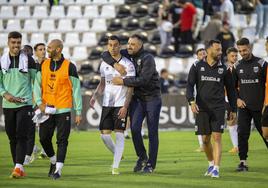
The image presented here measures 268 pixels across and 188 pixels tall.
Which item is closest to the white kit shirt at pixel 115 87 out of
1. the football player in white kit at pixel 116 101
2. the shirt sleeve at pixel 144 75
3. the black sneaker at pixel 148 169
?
the football player in white kit at pixel 116 101

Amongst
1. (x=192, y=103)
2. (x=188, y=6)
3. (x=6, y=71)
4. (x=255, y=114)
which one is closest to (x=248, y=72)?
(x=255, y=114)

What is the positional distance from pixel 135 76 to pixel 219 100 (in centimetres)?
151

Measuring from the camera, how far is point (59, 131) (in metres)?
14.0

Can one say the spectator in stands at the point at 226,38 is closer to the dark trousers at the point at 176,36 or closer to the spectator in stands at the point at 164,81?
the spectator in stands at the point at 164,81

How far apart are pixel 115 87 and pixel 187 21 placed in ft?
53.6

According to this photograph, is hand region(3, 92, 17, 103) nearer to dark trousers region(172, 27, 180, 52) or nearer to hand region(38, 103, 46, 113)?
hand region(38, 103, 46, 113)

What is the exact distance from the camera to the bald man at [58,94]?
14.0 meters

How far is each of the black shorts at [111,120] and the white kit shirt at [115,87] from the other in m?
0.08

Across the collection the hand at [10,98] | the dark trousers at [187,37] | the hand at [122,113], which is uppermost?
the dark trousers at [187,37]

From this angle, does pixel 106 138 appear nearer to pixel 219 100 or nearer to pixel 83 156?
pixel 219 100

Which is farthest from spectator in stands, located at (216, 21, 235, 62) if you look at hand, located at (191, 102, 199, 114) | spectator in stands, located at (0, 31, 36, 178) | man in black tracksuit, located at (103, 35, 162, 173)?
spectator in stands, located at (0, 31, 36, 178)

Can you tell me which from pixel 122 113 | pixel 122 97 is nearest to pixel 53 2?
pixel 122 97

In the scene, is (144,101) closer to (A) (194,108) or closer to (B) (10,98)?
(A) (194,108)

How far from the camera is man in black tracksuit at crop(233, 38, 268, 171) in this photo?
1548 centimetres
